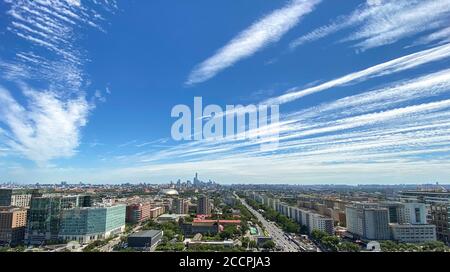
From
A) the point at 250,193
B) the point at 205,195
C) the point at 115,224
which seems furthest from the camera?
the point at 250,193

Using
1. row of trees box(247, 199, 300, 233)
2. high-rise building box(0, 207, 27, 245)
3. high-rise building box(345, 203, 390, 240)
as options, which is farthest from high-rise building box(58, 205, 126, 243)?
high-rise building box(345, 203, 390, 240)

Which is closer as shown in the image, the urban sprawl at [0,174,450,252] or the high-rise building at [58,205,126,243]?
the urban sprawl at [0,174,450,252]

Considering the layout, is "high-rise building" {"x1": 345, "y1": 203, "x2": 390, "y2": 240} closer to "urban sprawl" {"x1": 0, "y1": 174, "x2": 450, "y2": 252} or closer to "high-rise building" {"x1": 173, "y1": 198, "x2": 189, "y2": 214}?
"urban sprawl" {"x1": 0, "y1": 174, "x2": 450, "y2": 252}

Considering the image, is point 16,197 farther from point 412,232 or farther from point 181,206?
point 412,232

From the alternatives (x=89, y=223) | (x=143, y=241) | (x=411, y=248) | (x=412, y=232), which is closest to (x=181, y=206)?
(x=89, y=223)

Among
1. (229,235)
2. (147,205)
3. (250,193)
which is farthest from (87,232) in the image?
(250,193)
